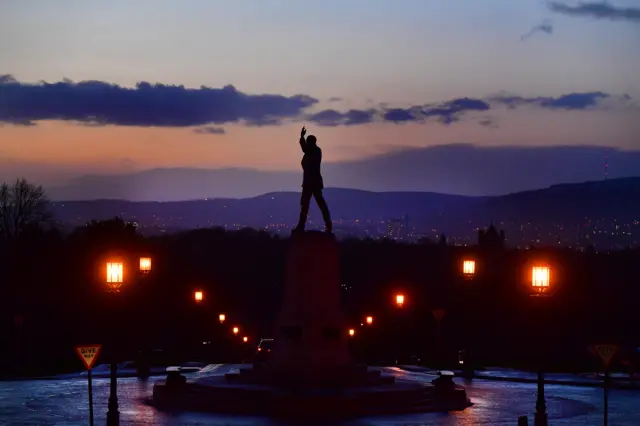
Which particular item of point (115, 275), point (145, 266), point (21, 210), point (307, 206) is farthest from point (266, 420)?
point (21, 210)

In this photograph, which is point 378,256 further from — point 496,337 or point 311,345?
point 311,345

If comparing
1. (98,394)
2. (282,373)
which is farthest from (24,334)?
(282,373)

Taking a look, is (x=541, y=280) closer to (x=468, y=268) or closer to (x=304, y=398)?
(x=304, y=398)

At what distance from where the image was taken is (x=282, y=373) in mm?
36531

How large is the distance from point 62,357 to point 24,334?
103 inches

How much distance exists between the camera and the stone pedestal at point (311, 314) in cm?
3688

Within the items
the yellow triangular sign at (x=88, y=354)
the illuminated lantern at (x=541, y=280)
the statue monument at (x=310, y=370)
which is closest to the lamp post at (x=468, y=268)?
the statue monument at (x=310, y=370)

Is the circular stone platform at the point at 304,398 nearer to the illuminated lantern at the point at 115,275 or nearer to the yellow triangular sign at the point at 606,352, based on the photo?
the illuminated lantern at the point at 115,275

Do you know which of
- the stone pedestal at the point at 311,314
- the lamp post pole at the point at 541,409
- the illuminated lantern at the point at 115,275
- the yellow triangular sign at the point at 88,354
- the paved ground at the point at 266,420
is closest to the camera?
the yellow triangular sign at the point at 88,354

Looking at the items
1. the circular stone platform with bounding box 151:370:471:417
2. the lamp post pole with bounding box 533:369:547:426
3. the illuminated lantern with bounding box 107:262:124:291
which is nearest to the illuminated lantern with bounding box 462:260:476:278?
the circular stone platform with bounding box 151:370:471:417

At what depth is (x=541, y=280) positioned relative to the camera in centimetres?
2677

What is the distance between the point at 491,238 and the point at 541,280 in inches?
5125

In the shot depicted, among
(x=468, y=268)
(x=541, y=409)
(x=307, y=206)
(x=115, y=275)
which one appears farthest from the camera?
(x=468, y=268)

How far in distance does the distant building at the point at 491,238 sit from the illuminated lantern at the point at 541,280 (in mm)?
120213
